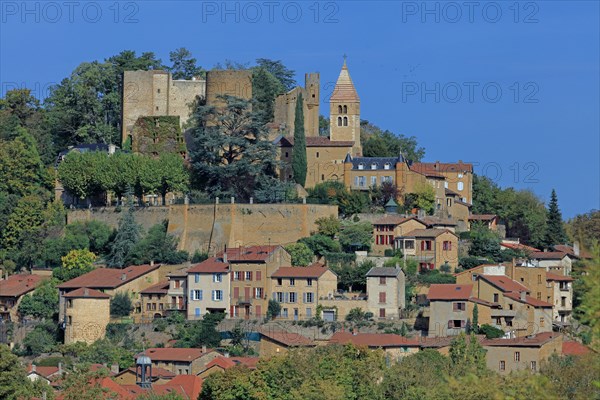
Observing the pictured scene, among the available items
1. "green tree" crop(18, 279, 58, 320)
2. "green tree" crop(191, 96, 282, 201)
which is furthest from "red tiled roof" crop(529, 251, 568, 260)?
"green tree" crop(18, 279, 58, 320)

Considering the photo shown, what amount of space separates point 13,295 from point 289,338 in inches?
542

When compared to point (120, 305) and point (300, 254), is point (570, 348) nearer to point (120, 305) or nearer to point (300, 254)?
point (300, 254)

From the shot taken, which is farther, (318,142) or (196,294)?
(318,142)

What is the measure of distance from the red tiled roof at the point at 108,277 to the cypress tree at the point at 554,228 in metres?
18.7

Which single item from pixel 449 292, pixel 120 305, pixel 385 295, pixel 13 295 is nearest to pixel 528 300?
pixel 449 292

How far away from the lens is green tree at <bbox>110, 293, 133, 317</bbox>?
60750 mm

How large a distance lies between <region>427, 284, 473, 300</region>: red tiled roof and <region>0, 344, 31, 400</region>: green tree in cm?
1682

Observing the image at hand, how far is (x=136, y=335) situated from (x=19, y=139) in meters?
18.5

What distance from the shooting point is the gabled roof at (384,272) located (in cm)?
5844

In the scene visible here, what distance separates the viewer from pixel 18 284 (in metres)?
64.6

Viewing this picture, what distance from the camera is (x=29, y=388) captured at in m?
45.0

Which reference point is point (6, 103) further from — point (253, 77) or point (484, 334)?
point (484, 334)

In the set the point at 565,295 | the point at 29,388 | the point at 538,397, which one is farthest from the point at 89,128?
the point at 538,397

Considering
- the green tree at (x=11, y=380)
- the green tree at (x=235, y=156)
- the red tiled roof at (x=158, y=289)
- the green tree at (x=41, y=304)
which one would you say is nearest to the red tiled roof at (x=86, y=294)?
the red tiled roof at (x=158, y=289)
